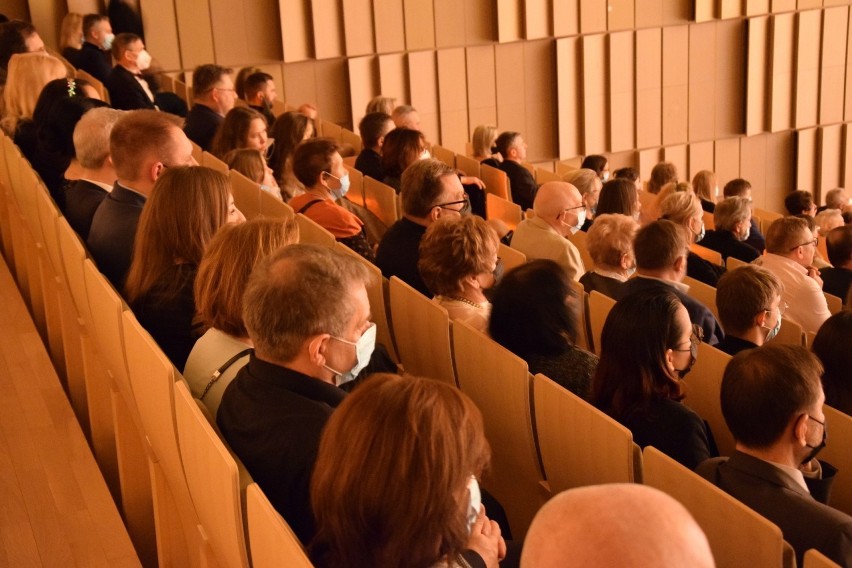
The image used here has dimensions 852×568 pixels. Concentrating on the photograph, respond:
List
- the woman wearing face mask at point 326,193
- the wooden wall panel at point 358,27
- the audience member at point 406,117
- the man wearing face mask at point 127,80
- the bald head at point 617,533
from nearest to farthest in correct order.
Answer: the bald head at point 617,533, the woman wearing face mask at point 326,193, the man wearing face mask at point 127,80, the audience member at point 406,117, the wooden wall panel at point 358,27

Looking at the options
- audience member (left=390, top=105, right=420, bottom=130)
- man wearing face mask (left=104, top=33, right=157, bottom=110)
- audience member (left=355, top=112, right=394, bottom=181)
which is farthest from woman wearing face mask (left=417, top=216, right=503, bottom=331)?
man wearing face mask (left=104, top=33, right=157, bottom=110)

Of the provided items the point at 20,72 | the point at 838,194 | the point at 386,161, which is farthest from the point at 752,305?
the point at 838,194

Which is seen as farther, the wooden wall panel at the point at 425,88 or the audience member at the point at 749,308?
the wooden wall panel at the point at 425,88

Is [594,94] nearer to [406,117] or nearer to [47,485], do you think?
[406,117]

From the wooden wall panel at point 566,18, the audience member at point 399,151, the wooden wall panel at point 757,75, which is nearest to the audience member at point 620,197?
the audience member at point 399,151

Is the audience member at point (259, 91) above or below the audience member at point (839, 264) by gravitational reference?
above

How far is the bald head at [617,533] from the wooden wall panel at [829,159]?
12235 millimetres

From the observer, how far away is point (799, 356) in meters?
2.21

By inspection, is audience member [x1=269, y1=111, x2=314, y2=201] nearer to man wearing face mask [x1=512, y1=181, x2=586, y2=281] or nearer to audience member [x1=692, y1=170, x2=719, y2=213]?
man wearing face mask [x1=512, y1=181, x2=586, y2=281]

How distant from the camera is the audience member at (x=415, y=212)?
3926mm

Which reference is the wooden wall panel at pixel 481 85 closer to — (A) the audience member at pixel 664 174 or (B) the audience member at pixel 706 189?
(A) the audience member at pixel 664 174

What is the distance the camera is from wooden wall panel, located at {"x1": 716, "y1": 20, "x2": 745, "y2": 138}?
11.6 meters

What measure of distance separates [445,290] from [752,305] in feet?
3.33

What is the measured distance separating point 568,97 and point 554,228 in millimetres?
6569
